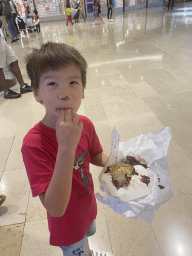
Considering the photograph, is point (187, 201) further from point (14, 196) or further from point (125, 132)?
point (14, 196)

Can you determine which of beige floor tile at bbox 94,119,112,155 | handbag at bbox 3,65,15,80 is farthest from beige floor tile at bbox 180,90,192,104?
handbag at bbox 3,65,15,80

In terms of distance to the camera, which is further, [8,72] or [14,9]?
[14,9]

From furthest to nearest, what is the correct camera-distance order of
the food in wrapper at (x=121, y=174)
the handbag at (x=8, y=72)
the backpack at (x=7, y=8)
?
the backpack at (x=7, y=8) < the handbag at (x=8, y=72) < the food in wrapper at (x=121, y=174)

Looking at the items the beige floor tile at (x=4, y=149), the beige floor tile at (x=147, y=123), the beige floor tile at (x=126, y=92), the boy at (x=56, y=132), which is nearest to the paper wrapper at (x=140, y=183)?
the boy at (x=56, y=132)

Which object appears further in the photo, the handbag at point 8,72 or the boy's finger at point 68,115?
the handbag at point 8,72

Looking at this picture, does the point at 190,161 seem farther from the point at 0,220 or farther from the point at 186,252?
the point at 0,220

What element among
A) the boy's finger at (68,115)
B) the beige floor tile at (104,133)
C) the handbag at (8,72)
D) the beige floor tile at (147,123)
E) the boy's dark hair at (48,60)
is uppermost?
the boy's dark hair at (48,60)

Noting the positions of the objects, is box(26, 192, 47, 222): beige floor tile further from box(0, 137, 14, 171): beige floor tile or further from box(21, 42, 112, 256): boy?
box(21, 42, 112, 256): boy

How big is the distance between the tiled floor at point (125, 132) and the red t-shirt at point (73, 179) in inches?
24.5

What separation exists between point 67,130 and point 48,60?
0.87 feet

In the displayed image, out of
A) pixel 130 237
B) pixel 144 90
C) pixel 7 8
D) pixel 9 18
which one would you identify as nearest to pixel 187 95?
pixel 144 90

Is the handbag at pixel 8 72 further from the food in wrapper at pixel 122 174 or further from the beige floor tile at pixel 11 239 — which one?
the food in wrapper at pixel 122 174

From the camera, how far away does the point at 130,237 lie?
4.49 ft

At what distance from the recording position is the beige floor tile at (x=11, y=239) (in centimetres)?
133
